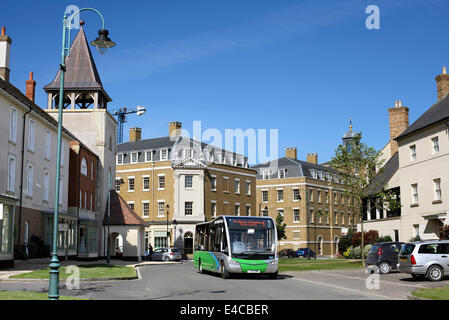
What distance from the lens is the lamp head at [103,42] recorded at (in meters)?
16.7

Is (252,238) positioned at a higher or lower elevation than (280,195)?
lower

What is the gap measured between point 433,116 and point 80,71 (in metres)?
32.8

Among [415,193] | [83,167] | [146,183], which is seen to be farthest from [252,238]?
[146,183]

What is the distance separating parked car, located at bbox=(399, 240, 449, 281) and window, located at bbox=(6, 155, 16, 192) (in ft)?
76.2

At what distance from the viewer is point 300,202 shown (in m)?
83.5

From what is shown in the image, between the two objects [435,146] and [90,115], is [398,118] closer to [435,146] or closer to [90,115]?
[435,146]

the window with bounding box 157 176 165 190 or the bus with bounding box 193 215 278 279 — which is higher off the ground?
the window with bounding box 157 176 165 190

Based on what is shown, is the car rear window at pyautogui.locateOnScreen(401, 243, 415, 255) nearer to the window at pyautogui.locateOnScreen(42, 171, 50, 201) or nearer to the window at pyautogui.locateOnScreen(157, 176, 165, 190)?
the window at pyautogui.locateOnScreen(42, 171, 50, 201)

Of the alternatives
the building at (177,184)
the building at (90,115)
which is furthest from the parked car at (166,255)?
the building at (177,184)

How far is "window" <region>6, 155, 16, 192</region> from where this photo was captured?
32625 mm

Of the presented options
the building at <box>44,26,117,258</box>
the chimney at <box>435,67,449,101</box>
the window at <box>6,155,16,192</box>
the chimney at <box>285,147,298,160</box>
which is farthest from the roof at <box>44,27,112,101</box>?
the chimney at <box>285,147,298,160</box>

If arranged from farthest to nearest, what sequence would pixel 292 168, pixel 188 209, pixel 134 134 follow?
1. pixel 292 168
2. pixel 134 134
3. pixel 188 209

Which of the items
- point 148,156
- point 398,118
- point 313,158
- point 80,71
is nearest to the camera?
point 398,118
